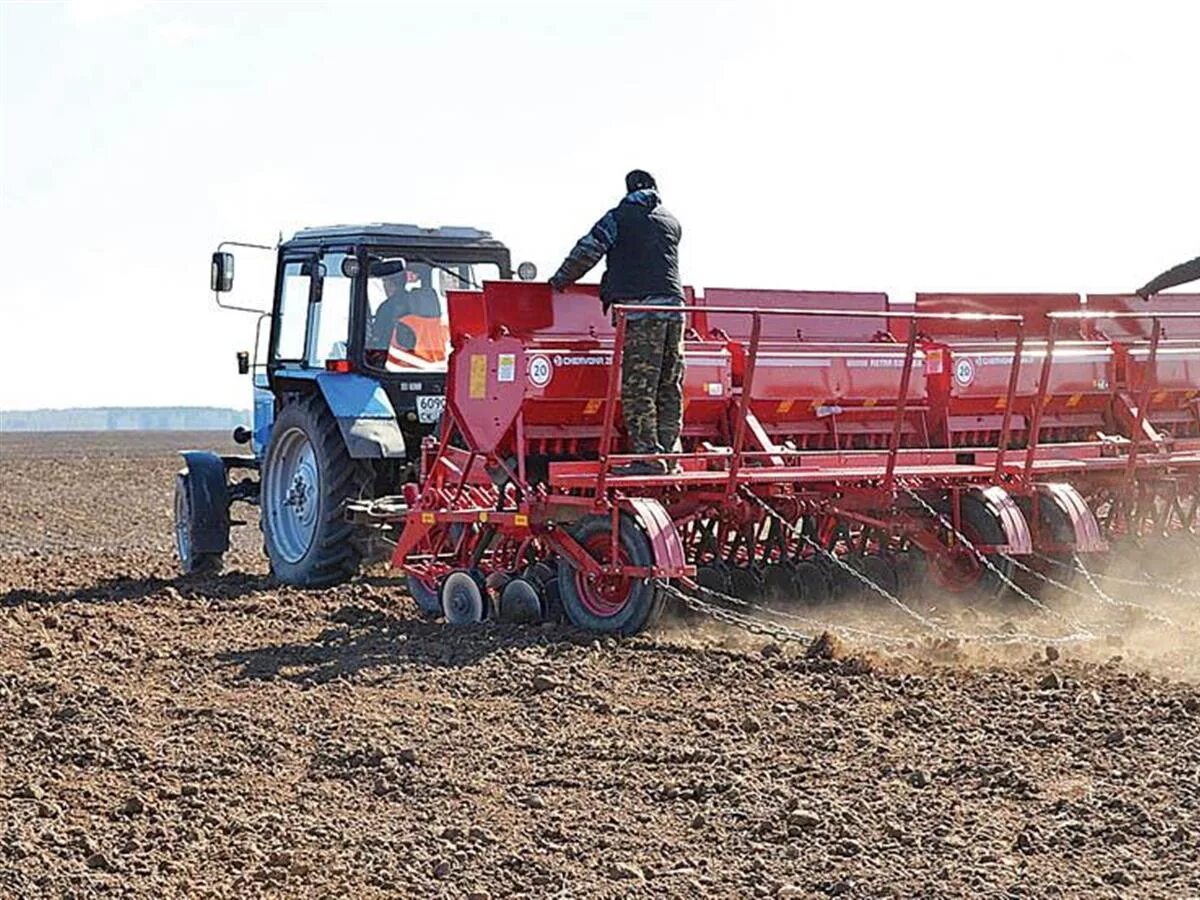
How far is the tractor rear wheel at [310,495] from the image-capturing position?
38.8 feet

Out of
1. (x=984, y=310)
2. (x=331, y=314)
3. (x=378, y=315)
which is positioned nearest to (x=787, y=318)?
(x=984, y=310)

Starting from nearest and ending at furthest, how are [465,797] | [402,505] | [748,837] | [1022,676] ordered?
[748,837] → [465,797] → [1022,676] → [402,505]

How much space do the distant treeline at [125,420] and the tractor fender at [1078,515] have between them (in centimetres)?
12281

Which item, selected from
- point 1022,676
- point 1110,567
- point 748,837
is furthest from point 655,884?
point 1110,567

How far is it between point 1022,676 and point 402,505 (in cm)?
442

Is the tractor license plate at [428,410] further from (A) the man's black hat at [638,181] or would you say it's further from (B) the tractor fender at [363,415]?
(A) the man's black hat at [638,181]

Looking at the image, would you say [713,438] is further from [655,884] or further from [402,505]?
[655,884]

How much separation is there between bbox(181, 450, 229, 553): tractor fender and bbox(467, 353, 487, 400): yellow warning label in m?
3.83

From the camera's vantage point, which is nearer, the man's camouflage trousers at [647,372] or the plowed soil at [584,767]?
the plowed soil at [584,767]

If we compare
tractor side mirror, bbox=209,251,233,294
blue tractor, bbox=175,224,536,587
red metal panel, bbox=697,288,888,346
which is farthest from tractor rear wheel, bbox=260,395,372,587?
red metal panel, bbox=697,288,888,346

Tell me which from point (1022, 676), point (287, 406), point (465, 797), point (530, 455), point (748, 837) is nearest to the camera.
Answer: point (748, 837)

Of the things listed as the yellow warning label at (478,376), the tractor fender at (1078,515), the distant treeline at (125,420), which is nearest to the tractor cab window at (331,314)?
the yellow warning label at (478,376)

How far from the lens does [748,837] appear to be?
5.50m

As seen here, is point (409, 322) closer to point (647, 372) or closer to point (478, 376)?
point (478, 376)
